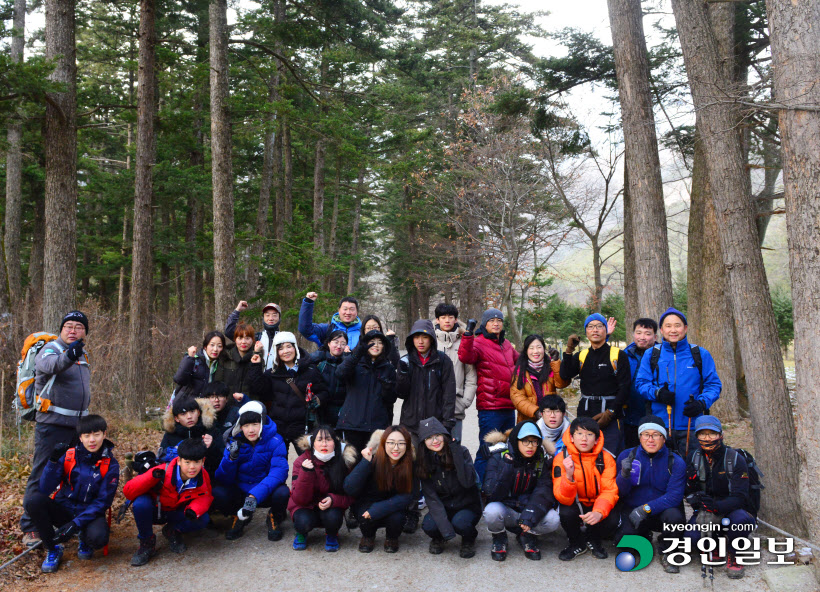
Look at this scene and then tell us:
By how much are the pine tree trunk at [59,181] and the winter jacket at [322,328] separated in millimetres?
3829

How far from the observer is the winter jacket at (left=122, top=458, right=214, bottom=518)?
4.71 metres

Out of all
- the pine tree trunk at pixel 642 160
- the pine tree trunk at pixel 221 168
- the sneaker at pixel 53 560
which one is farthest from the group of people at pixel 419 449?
the pine tree trunk at pixel 221 168

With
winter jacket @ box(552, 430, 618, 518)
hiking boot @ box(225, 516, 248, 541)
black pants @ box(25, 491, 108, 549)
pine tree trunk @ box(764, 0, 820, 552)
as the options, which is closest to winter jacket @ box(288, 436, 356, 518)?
hiking boot @ box(225, 516, 248, 541)

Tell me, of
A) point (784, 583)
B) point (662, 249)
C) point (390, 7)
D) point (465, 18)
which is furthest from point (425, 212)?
point (784, 583)

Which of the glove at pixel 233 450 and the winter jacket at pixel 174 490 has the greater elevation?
the glove at pixel 233 450

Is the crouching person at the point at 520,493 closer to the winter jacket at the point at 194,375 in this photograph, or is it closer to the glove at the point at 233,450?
the glove at the point at 233,450

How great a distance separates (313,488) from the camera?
16.0 feet

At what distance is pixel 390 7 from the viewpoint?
19031 mm

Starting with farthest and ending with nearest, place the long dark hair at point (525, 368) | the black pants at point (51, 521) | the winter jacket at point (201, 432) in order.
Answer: the long dark hair at point (525, 368), the winter jacket at point (201, 432), the black pants at point (51, 521)

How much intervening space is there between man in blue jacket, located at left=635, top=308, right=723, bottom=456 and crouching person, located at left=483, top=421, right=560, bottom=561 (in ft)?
4.11

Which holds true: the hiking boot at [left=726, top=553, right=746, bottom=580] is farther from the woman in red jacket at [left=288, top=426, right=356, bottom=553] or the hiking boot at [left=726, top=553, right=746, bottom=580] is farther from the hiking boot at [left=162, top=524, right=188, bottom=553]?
the hiking boot at [left=162, top=524, right=188, bottom=553]

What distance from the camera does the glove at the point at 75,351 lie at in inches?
195

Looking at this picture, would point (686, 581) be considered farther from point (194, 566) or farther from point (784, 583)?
point (194, 566)

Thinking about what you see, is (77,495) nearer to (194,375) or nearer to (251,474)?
(251,474)
